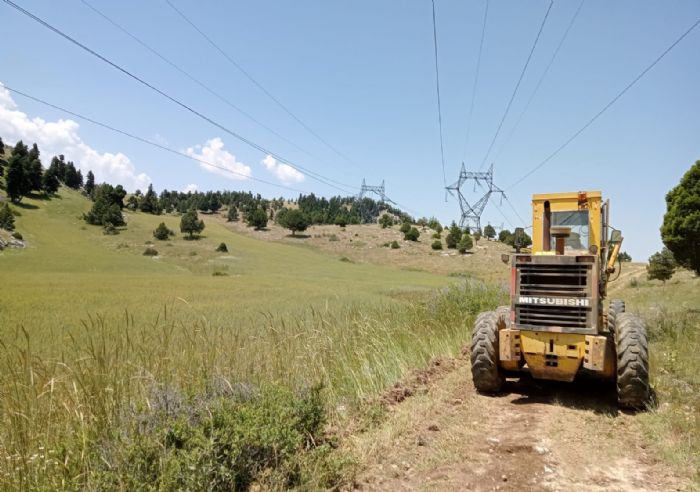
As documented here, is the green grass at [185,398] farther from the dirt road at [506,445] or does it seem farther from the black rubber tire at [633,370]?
the black rubber tire at [633,370]

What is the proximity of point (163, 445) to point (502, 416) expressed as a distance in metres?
4.48

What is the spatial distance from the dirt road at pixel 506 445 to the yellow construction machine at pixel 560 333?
18.7 inches

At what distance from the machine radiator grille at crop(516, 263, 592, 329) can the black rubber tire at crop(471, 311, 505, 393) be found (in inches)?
18.8

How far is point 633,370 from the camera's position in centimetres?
574

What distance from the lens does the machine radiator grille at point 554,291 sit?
629 centimetres

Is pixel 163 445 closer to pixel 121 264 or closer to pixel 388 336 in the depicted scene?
pixel 388 336

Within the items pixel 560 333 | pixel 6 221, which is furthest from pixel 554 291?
pixel 6 221

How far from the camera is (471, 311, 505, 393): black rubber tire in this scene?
261 inches

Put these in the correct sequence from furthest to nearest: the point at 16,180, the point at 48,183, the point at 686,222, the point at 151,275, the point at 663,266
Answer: the point at 48,183 → the point at 16,180 → the point at 151,275 → the point at 663,266 → the point at 686,222

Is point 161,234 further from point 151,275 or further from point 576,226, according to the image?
point 576,226

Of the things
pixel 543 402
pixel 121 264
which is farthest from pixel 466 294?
pixel 121 264

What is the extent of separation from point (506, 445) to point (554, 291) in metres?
2.63

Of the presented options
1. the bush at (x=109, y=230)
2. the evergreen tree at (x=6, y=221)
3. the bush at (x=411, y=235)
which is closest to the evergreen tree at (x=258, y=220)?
the bush at (x=411, y=235)

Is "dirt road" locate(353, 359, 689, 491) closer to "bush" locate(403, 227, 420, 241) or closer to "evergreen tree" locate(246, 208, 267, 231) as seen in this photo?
"bush" locate(403, 227, 420, 241)
